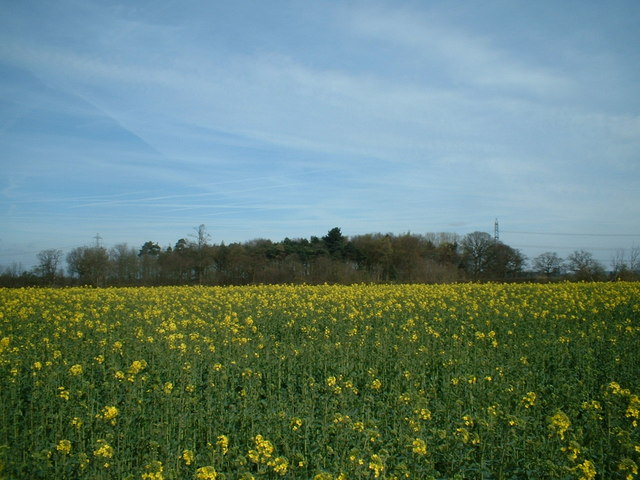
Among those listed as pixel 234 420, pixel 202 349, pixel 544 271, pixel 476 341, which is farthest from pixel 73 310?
pixel 544 271

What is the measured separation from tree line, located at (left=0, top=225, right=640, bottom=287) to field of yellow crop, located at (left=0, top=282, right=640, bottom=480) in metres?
21.2

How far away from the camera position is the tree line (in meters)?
36.7

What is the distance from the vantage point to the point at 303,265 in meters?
40.7

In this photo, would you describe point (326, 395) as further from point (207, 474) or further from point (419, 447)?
point (207, 474)

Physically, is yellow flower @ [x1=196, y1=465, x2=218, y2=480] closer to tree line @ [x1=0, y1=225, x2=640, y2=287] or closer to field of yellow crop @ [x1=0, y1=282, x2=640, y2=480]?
field of yellow crop @ [x1=0, y1=282, x2=640, y2=480]

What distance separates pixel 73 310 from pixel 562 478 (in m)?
16.7

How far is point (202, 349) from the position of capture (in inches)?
425

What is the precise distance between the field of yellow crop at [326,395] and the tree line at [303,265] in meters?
21.2

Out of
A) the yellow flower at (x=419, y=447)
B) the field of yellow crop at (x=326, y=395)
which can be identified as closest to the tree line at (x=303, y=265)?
the field of yellow crop at (x=326, y=395)

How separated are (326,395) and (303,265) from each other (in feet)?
108

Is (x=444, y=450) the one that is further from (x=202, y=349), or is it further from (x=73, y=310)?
(x=73, y=310)

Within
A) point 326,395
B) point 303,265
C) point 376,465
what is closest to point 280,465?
point 376,465

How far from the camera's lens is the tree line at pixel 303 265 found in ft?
120

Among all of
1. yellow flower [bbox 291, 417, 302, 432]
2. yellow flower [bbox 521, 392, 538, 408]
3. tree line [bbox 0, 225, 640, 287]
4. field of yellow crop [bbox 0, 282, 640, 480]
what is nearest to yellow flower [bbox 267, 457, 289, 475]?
field of yellow crop [bbox 0, 282, 640, 480]
